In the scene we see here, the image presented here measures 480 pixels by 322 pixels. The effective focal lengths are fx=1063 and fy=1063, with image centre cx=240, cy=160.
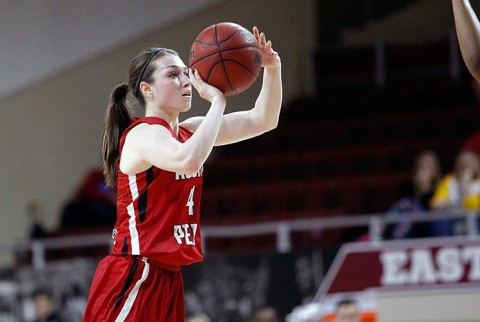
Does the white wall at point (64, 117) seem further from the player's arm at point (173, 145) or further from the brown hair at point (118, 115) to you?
the player's arm at point (173, 145)

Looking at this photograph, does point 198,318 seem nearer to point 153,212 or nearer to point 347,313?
point 347,313

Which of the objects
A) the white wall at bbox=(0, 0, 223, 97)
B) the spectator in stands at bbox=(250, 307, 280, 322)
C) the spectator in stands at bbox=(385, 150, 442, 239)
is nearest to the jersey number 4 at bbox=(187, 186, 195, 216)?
the spectator in stands at bbox=(250, 307, 280, 322)

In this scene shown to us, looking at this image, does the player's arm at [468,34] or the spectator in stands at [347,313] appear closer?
the player's arm at [468,34]

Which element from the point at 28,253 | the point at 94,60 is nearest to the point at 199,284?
the point at 28,253

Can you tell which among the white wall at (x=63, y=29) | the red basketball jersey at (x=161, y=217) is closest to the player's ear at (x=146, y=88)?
the red basketball jersey at (x=161, y=217)

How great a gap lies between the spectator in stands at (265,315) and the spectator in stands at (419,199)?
3.66 feet

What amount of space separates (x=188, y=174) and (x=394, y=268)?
174 inches

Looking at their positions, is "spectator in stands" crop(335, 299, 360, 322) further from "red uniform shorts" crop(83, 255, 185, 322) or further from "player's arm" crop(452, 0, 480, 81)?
"player's arm" crop(452, 0, 480, 81)

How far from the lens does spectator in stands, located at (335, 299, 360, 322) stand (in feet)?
24.2

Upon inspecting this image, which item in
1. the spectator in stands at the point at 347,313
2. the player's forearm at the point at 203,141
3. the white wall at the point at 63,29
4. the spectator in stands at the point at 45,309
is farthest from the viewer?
the white wall at the point at 63,29

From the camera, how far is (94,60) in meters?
11.8

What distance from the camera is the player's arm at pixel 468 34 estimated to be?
3.44 metres

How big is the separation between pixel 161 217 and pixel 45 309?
523 centimetres

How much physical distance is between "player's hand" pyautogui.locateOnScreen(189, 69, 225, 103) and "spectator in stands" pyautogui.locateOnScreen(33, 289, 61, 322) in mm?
5282
